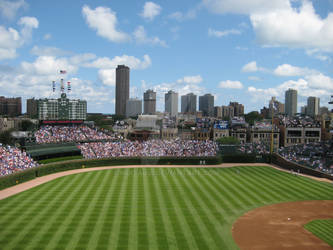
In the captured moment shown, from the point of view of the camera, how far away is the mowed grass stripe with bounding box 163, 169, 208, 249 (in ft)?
57.5

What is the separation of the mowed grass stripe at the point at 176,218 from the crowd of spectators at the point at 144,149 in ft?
61.5

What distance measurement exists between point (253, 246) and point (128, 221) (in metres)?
8.67

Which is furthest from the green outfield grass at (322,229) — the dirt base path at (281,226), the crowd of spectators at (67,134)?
the crowd of spectators at (67,134)

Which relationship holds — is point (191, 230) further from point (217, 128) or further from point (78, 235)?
point (217, 128)

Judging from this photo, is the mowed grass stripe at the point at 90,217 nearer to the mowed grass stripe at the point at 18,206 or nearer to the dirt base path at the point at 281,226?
the mowed grass stripe at the point at 18,206

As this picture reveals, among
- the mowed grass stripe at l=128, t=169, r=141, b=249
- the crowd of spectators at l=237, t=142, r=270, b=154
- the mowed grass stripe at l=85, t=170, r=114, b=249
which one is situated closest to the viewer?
the mowed grass stripe at l=128, t=169, r=141, b=249

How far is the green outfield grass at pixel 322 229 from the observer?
62.5 ft

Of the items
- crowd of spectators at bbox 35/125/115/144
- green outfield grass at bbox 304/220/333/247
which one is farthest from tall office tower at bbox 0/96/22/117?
green outfield grass at bbox 304/220/333/247

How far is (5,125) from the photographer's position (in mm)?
110438

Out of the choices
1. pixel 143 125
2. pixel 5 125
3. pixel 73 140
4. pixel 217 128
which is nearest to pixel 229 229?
pixel 73 140

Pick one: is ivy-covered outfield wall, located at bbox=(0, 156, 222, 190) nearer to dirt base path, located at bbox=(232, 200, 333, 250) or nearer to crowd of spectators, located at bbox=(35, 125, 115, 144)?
crowd of spectators, located at bbox=(35, 125, 115, 144)

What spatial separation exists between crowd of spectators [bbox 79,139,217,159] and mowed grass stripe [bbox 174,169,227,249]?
1923 centimetres

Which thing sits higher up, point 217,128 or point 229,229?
point 217,128

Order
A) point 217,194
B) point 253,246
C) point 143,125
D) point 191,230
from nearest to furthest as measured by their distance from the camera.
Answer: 1. point 253,246
2. point 191,230
3. point 217,194
4. point 143,125
